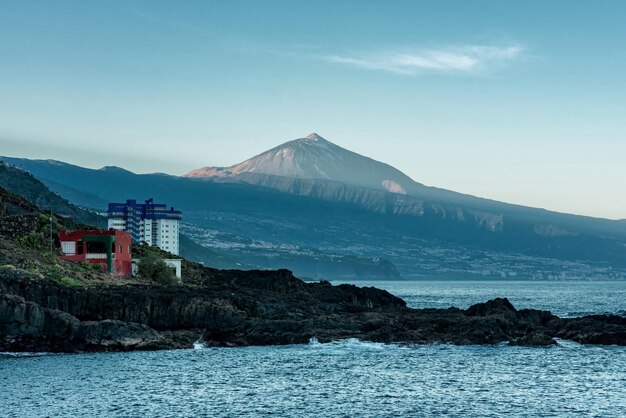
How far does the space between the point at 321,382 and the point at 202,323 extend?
27.3 meters

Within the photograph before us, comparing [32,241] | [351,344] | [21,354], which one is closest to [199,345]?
[351,344]

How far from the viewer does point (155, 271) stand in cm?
12056

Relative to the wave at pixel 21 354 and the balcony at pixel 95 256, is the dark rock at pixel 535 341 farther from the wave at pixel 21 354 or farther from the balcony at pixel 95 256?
the balcony at pixel 95 256

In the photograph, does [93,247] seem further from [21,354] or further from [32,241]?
[21,354]

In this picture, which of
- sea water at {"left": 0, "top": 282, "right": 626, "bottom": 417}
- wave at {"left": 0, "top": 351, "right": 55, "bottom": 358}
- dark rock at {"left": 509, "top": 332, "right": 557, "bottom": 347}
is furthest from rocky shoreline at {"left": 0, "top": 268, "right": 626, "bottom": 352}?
sea water at {"left": 0, "top": 282, "right": 626, "bottom": 417}

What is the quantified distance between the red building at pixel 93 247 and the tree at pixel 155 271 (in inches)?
219

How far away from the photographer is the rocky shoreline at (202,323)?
79938 millimetres

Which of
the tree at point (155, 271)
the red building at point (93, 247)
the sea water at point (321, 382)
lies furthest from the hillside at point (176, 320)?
the tree at point (155, 271)

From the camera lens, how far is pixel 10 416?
52656mm

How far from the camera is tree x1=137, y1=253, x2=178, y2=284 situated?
11956cm

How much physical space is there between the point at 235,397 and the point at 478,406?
1542 centimetres

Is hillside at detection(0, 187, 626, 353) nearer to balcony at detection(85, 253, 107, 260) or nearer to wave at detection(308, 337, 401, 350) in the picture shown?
wave at detection(308, 337, 401, 350)

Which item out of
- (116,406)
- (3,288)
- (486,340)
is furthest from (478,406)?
(3,288)

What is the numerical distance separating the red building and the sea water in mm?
32893
